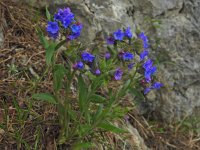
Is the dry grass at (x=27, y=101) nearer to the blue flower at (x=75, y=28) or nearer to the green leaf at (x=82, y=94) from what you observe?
the green leaf at (x=82, y=94)

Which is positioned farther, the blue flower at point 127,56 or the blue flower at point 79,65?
the blue flower at point 127,56

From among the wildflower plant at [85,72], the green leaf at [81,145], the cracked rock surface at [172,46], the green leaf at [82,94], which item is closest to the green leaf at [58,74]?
the wildflower plant at [85,72]

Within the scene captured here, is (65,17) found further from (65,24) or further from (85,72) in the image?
(85,72)

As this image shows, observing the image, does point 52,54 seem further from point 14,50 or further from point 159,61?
point 159,61

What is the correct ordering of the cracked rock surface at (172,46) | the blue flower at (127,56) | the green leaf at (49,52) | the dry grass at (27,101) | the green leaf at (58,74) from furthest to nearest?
the cracked rock surface at (172,46), the dry grass at (27,101), the blue flower at (127,56), the green leaf at (58,74), the green leaf at (49,52)

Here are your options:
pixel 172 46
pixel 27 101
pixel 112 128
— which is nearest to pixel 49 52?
pixel 112 128

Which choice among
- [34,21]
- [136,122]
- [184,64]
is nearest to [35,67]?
[34,21]

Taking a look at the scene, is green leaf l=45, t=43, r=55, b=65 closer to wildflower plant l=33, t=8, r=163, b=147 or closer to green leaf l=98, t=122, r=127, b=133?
wildflower plant l=33, t=8, r=163, b=147

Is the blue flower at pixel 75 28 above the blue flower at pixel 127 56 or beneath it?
above

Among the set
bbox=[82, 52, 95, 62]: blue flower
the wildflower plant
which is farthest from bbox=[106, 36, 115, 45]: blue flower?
bbox=[82, 52, 95, 62]: blue flower
